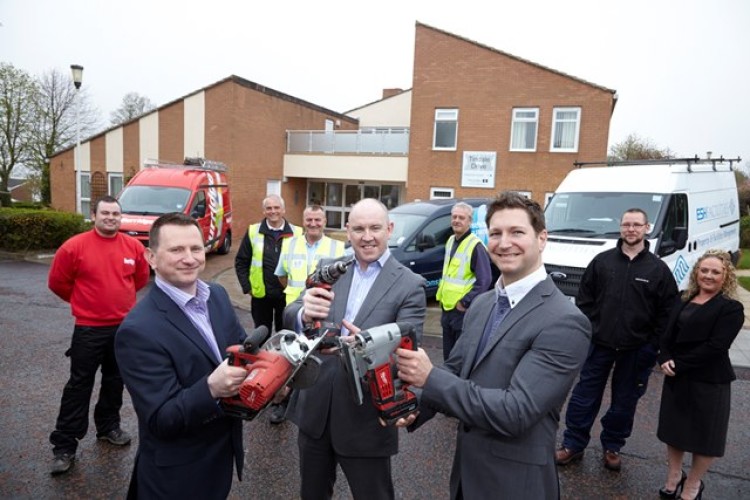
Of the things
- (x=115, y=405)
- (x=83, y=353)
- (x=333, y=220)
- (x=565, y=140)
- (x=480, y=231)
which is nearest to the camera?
(x=83, y=353)

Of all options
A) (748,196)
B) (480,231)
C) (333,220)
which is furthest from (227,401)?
(748,196)

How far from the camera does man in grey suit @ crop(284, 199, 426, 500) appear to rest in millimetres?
2428

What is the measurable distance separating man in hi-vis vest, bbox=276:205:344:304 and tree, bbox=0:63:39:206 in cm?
2720

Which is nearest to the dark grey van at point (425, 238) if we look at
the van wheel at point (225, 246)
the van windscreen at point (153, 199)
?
the van windscreen at point (153, 199)

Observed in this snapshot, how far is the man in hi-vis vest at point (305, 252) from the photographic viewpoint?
4.81m

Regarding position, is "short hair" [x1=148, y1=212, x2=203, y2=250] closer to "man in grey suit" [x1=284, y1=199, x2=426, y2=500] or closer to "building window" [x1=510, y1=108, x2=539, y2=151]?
"man in grey suit" [x1=284, y1=199, x2=426, y2=500]

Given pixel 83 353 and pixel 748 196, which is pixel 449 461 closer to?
pixel 83 353

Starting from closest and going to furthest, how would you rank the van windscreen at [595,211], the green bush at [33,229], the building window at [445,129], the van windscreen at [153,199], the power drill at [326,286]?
the power drill at [326,286]
the van windscreen at [595,211]
the van windscreen at [153,199]
the green bush at [33,229]
the building window at [445,129]

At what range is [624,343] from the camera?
3916 mm

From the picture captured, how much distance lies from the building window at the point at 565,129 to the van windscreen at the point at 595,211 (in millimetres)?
9784

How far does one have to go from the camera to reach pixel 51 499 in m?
3.29

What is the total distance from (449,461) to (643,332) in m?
1.92

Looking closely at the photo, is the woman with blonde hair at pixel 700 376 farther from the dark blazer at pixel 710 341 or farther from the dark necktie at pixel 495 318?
the dark necktie at pixel 495 318

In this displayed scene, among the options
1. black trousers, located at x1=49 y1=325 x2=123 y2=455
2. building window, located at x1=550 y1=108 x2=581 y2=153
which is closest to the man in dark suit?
black trousers, located at x1=49 y1=325 x2=123 y2=455
